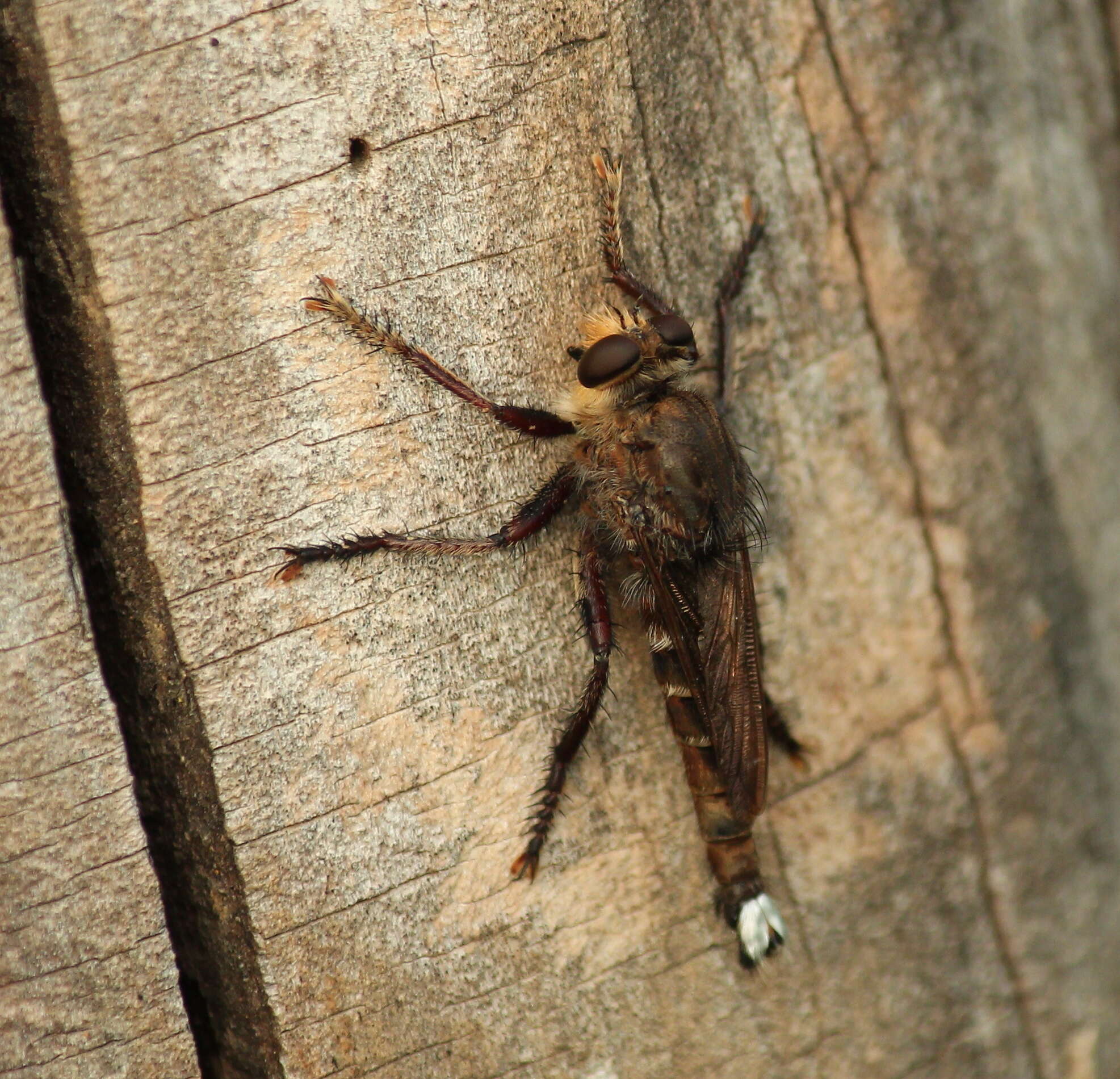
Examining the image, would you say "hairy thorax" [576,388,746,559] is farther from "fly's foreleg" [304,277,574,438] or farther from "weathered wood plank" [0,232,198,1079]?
"weathered wood plank" [0,232,198,1079]

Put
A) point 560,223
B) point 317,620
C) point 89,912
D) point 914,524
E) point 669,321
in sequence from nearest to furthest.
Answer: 1. point 89,912
2. point 317,620
3. point 560,223
4. point 669,321
5. point 914,524

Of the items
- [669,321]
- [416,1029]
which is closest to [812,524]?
[669,321]

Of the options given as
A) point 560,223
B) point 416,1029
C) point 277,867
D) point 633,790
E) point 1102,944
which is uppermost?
point 560,223

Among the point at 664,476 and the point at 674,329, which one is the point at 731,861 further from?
the point at 674,329

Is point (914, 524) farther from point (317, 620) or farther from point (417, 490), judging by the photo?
point (317, 620)

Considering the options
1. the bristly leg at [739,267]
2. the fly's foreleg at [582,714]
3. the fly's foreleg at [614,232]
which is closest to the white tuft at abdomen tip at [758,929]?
the fly's foreleg at [582,714]

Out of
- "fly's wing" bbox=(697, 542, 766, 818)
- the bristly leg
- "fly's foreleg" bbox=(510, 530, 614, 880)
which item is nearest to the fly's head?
the bristly leg

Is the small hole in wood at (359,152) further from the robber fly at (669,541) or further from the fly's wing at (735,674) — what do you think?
the fly's wing at (735,674)

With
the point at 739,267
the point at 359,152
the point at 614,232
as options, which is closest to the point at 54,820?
the point at 359,152

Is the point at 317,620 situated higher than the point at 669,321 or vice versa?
the point at 669,321
